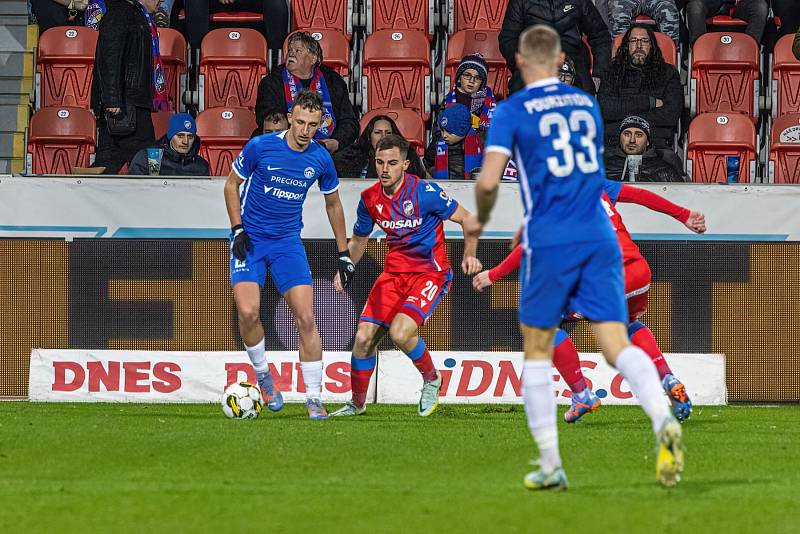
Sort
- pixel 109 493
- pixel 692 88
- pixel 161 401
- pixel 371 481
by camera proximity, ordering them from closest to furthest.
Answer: pixel 109 493
pixel 371 481
pixel 161 401
pixel 692 88

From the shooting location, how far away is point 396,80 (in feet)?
51.6

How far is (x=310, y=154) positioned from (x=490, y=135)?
4.32 m

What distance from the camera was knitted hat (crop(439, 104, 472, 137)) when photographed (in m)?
13.2

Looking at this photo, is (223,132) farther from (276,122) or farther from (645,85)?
(645,85)

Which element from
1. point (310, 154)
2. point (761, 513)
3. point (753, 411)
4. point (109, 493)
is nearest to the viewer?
point (761, 513)

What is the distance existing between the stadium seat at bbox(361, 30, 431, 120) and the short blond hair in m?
9.64

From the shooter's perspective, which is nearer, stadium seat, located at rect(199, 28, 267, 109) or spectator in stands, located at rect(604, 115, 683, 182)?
spectator in stands, located at rect(604, 115, 683, 182)

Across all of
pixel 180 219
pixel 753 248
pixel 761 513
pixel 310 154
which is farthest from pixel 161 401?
pixel 761 513

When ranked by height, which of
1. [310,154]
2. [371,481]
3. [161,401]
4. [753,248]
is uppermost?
[310,154]

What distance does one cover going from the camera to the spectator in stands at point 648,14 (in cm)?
1603

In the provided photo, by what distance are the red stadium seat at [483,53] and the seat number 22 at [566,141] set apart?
9.59 m

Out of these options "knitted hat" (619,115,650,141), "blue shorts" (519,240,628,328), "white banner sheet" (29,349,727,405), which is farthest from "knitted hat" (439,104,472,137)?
"blue shorts" (519,240,628,328)

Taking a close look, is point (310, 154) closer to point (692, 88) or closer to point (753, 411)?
point (753, 411)

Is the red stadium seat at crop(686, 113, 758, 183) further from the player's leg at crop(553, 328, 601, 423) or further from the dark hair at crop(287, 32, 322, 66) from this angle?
the player's leg at crop(553, 328, 601, 423)
